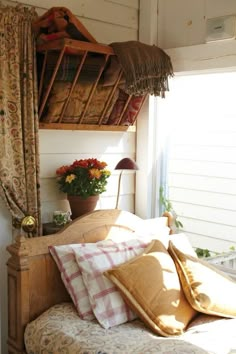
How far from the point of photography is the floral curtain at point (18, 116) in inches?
104

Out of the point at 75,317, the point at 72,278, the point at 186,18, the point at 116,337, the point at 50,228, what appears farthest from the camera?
the point at 186,18

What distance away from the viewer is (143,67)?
2930 mm

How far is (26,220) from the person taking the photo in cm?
267

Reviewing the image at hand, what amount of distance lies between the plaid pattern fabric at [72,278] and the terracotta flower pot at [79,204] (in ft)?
0.98

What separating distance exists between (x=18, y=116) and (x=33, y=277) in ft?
2.82

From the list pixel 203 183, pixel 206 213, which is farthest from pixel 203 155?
pixel 206 213

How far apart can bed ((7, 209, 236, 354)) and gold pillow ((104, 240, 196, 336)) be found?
0.9 inches

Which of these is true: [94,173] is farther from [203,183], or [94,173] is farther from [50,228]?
[203,183]

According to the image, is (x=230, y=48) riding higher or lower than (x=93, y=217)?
higher

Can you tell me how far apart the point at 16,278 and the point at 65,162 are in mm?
818

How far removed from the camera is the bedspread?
2184 mm

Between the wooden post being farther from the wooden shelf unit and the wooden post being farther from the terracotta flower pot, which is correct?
the wooden shelf unit

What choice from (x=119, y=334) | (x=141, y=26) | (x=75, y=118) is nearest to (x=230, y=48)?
(x=141, y=26)

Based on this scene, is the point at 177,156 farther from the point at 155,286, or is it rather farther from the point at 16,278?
the point at 16,278
